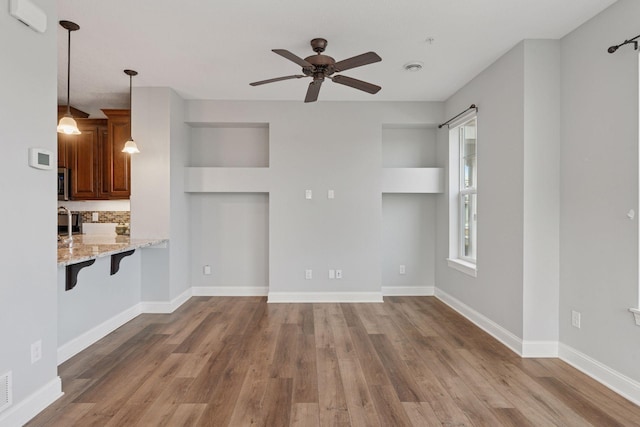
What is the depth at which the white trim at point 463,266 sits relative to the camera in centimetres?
389

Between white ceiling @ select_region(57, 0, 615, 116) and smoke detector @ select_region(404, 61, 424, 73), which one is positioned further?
smoke detector @ select_region(404, 61, 424, 73)

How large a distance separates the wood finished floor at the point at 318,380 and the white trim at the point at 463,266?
57cm

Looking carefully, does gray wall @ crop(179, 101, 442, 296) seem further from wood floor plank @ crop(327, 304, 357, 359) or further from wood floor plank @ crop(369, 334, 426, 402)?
wood floor plank @ crop(369, 334, 426, 402)

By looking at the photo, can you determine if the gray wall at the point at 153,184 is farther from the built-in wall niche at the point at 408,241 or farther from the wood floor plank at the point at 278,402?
the built-in wall niche at the point at 408,241

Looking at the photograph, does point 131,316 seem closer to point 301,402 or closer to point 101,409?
point 101,409

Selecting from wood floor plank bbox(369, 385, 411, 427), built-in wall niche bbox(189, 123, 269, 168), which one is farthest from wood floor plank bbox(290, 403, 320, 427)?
built-in wall niche bbox(189, 123, 269, 168)

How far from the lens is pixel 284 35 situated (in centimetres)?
296

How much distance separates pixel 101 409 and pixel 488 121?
159 inches

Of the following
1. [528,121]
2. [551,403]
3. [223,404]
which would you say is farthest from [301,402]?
[528,121]

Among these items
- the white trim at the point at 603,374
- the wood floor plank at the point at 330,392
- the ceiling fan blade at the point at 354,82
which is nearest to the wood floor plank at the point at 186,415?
the wood floor plank at the point at 330,392

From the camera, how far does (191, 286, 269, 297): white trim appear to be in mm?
4992

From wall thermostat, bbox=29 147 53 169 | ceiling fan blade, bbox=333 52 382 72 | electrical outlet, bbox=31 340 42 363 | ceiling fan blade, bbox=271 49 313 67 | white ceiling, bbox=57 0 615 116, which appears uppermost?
white ceiling, bbox=57 0 615 116

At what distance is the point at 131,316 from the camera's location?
158 inches

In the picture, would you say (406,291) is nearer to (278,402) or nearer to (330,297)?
(330,297)
